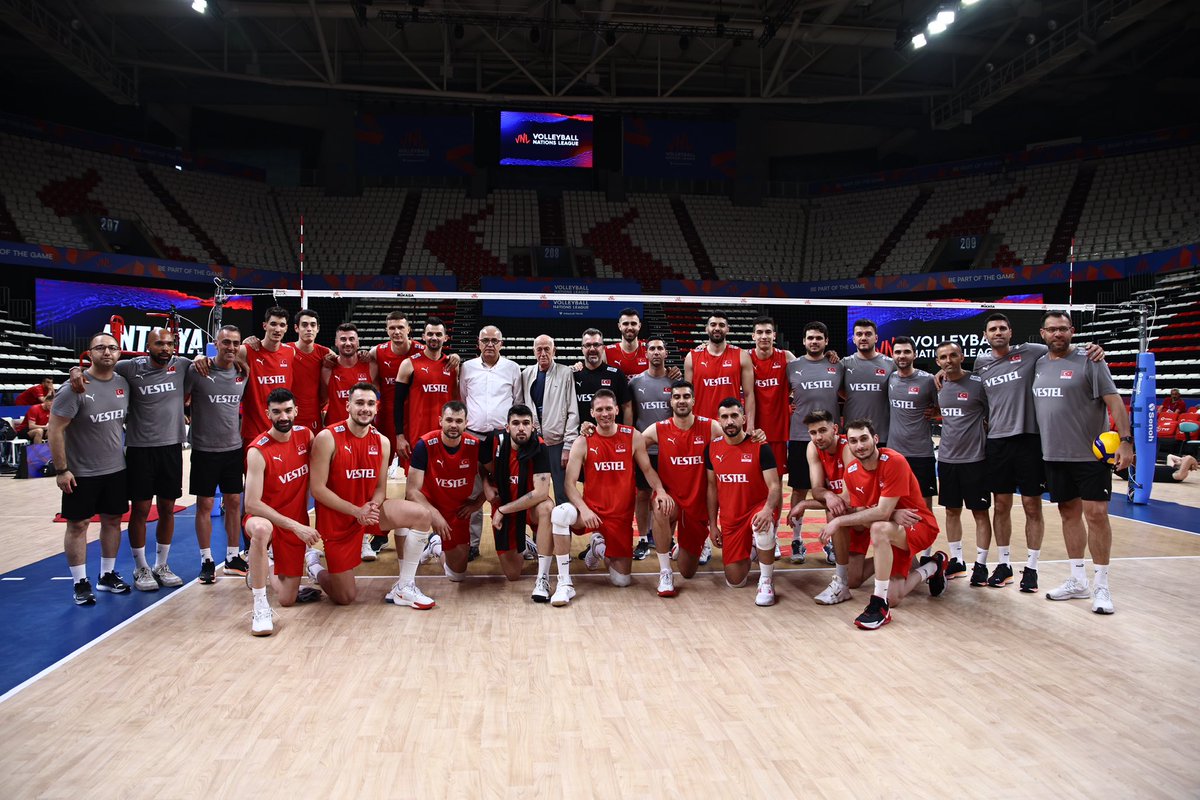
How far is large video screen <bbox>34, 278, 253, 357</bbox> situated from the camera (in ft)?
56.9

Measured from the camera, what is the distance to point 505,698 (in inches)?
140

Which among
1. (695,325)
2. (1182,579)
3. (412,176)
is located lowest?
(1182,579)

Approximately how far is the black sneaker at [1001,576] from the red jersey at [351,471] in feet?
15.5

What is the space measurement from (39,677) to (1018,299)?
2312 centimetres

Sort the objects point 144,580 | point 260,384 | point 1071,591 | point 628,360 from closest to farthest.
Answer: point 1071,591 → point 144,580 → point 260,384 → point 628,360

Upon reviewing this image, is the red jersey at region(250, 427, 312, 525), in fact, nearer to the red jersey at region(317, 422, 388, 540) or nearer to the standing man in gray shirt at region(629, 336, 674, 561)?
the red jersey at region(317, 422, 388, 540)

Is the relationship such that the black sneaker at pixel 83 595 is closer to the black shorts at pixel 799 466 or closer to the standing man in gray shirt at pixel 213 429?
the standing man in gray shirt at pixel 213 429

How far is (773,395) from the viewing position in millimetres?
6570

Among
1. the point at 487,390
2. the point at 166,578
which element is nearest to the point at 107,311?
the point at 166,578

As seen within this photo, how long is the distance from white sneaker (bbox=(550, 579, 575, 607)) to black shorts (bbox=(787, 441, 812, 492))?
237cm

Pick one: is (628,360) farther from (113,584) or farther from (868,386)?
(113,584)

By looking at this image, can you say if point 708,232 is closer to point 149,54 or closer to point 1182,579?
point 149,54

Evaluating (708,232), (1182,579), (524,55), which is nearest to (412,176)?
(524,55)

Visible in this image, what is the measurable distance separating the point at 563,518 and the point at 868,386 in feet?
9.48
